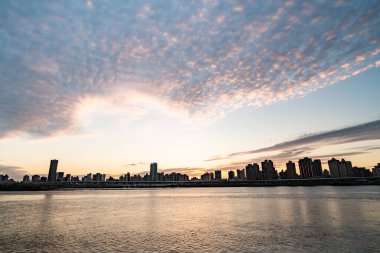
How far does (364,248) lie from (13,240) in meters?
35.7

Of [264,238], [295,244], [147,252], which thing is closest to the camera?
[147,252]

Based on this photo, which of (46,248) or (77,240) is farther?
(77,240)

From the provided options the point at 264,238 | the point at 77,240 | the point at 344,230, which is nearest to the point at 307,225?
the point at 344,230

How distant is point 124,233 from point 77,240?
570cm

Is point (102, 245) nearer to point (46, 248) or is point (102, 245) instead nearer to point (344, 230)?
point (46, 248)

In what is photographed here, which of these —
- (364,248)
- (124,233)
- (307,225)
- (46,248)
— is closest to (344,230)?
(307,225)

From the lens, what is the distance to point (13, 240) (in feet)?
87.1

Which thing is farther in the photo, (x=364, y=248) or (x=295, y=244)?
(x=295, y=244)

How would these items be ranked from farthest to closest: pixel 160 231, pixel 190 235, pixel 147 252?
pixel 160 231, pixel 190 235, pixel 147 252

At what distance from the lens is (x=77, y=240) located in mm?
26547

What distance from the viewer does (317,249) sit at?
21641 mm

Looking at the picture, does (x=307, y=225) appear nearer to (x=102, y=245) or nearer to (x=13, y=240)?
(x=102, y=245)

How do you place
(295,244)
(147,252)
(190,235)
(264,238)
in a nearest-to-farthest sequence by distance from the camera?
(147,252) → (295,244) → (264,238) → (190,235)

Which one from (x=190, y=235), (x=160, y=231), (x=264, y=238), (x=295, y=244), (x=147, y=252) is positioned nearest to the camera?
(x=147, y=252)
